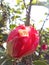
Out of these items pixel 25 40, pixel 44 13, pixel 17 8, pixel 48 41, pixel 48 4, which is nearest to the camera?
pixel 25 40

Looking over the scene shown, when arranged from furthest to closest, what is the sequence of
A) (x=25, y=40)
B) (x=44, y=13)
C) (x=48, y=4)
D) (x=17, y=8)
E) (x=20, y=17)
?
(x=17, y=8) < (x=20, y=17) < (x=44, y=13) < (x=48, y=4) < (x=25, y=40)

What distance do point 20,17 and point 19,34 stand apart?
1504mm

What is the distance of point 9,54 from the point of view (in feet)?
2.85

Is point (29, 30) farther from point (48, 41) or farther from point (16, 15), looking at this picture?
point (16, 15)

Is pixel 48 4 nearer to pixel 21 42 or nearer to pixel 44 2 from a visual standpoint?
pixel 44 2

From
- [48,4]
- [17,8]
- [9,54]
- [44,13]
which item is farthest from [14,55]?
[17,8]

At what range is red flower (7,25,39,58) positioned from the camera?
2.67 feet

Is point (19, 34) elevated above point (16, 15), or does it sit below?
above

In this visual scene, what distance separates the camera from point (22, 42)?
32.4 inches

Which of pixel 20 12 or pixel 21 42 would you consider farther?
pixel 20 12

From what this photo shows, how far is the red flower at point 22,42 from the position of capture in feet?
2.67

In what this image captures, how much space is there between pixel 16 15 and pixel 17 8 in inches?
9.6

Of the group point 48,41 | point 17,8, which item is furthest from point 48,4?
point 17,8

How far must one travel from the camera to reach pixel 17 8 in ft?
8.48
